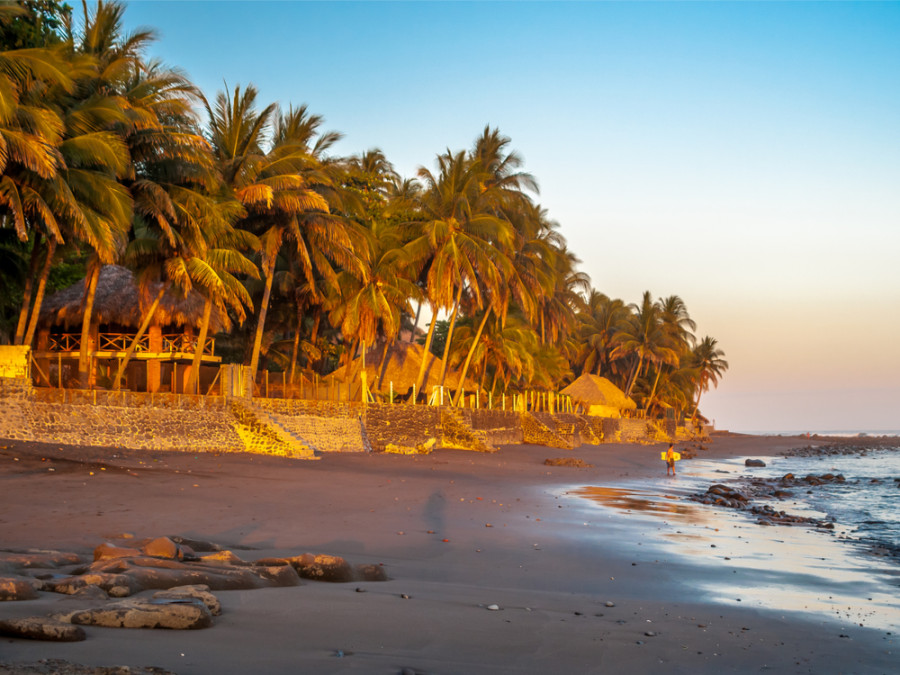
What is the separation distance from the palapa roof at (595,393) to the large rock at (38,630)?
159 feet

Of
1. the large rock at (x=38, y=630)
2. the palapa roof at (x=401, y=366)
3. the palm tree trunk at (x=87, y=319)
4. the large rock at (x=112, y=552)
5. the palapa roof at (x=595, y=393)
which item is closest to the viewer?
the large rock at (x=38, y=630)

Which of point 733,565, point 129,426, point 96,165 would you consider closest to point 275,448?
point 129,426

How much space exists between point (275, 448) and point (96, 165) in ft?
24.8

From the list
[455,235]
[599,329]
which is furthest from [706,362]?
[455,235]

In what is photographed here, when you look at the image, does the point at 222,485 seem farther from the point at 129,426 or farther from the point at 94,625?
the point at 94,625

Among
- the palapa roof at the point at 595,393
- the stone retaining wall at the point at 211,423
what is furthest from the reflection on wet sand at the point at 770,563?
the palapa roof at the point at 595,393

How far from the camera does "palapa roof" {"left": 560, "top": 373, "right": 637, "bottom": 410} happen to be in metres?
50.4

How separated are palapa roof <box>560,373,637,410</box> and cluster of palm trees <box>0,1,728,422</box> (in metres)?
12.1

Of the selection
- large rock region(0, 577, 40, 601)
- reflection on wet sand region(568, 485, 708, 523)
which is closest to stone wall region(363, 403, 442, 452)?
reflection on wet sand region(568, 485, 708, 523)

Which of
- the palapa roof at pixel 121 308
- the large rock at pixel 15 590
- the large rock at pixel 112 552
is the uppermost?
the palapa roof at pixel 121 308

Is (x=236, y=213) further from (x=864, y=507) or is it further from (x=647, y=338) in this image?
(x=647, y=338)

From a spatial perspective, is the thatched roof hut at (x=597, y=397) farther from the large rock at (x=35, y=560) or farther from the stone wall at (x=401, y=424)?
the large rock at (x=35, y=560)

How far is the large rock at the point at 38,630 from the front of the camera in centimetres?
329

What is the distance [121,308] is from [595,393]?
33726 mm
